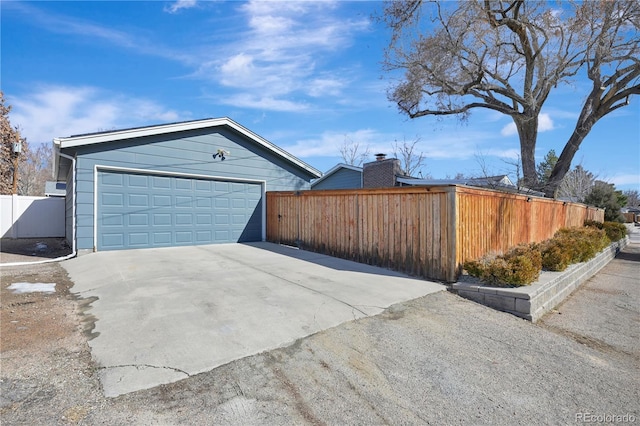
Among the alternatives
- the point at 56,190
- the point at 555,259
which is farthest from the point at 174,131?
the point at 56,190

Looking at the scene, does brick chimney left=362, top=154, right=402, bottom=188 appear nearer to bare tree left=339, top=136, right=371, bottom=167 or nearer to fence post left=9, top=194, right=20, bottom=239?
fence post left=9, top=194, right=20, bottom=239

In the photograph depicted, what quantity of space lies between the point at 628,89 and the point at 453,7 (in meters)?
7.17

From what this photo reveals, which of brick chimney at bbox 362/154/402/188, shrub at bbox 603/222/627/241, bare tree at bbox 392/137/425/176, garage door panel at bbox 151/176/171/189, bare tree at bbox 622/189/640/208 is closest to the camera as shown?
garage door panel at bbox 151/176/171/189

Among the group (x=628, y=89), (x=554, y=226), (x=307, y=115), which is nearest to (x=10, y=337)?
(x=554, y=226)

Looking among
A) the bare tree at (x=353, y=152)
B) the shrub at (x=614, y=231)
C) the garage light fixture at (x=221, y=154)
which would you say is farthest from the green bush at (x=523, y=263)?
the bare tree at (x=353, y=152)

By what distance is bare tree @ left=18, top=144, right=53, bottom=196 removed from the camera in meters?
26.4

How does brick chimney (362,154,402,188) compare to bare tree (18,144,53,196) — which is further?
bare tree (18,144,53,196)

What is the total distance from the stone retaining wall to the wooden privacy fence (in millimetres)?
575

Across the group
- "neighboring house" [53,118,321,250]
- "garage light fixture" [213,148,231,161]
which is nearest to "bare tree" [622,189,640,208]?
"neighboring house" [53,118,321,250]

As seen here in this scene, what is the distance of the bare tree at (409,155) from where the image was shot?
2991cm

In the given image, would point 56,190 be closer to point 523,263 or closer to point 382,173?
point 382,173

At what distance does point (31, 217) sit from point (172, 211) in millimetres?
8278

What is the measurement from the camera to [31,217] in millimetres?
12906

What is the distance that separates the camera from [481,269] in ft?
17.5
